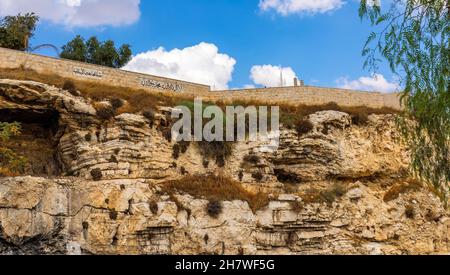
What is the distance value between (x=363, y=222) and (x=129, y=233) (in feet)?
36.2

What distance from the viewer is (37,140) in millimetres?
23938

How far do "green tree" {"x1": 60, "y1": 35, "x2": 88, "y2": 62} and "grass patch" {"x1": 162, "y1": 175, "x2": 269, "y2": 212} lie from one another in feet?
61.5

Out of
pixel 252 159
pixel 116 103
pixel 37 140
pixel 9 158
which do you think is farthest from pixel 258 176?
pixel 9 158

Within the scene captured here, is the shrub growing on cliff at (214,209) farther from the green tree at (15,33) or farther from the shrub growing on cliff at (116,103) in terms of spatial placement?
the green tree at (15,33)

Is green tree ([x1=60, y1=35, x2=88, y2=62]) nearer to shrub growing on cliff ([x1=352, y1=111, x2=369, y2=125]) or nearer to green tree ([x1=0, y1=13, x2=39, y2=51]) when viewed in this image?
green tree ([x1=0, y1=13, x2=39, y2=51])

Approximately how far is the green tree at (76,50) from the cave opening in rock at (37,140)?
1482cm

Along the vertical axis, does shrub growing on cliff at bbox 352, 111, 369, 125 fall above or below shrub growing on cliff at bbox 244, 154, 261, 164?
above

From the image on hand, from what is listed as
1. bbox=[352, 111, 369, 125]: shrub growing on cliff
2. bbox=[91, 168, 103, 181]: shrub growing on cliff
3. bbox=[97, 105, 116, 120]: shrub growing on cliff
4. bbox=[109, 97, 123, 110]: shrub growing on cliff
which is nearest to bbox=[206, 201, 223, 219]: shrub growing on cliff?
bbox=[91, 168, 103, 181]: shrub growing on cliff

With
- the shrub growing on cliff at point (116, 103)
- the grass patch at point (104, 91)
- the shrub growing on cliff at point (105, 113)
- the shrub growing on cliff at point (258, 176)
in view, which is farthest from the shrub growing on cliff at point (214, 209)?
the shrub growing on cliff at point (116, 103)

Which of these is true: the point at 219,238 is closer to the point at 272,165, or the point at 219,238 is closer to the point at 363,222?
the point at 272,165

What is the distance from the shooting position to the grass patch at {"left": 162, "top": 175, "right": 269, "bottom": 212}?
73.6ft

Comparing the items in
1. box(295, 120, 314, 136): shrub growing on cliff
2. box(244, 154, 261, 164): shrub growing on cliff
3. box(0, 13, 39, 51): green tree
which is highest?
box(0, 13, 39, 51): green tree

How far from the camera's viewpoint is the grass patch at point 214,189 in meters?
22.4

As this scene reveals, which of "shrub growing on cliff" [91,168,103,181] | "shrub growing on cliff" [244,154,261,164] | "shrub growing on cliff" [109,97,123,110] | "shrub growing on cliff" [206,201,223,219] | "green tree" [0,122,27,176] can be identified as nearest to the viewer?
"green tree" [0,122,27,176]
